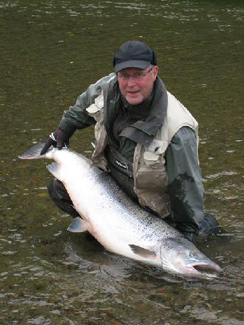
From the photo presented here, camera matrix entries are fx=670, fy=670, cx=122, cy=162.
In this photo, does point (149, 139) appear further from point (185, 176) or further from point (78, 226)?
point (78, 226)

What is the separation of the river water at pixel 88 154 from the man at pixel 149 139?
1.96ft

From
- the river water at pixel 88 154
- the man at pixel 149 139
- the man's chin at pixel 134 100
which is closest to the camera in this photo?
the river water at pixel 88 154

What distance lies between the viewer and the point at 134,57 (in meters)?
5.20

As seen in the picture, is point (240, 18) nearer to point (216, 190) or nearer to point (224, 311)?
point (216, 190)

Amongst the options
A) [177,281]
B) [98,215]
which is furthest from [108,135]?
[177,281]

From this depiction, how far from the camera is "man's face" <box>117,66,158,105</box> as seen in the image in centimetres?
523

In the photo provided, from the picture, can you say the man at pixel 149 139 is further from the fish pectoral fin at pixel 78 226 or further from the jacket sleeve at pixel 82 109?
the fish pectoral fin at pixel 78 226

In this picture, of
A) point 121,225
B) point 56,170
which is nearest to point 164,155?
point 121,225

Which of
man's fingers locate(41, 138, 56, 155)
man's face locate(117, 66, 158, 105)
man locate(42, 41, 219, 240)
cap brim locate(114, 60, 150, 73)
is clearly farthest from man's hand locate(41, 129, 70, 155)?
cap brim locate(114, 60, 150, 73)

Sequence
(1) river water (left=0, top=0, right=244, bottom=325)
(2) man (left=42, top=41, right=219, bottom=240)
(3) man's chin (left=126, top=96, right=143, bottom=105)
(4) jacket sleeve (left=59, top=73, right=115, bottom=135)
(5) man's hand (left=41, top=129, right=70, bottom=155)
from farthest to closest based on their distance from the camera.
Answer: (5) man's hand (left=41, top=129, right=70, bottom=155) → (4) jacket sleeve (left=59, top=73, right=115, bottom=135) → (3) man's chin (left=126, top=96, right=143, bottom=105) → (2) man (left=42, top=41, right=219, bottom=240) → (1) river water (left=0, top=0, right=244, bottom=325)

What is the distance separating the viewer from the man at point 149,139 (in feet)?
16.9

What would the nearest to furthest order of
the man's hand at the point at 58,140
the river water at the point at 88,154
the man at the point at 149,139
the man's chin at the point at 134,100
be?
1. the river water at the point at 88,154
2. the man at the point at 149,139
3. the man's chin at the point at 134,100
4. the man's hand at the point at 58,140

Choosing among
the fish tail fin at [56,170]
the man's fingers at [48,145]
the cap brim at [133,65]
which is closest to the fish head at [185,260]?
the fish tail fin at [56,170]

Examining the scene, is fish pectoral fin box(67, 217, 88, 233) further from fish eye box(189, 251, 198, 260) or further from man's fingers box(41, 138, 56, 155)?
fish eye box(189, 251, 198, 260)
